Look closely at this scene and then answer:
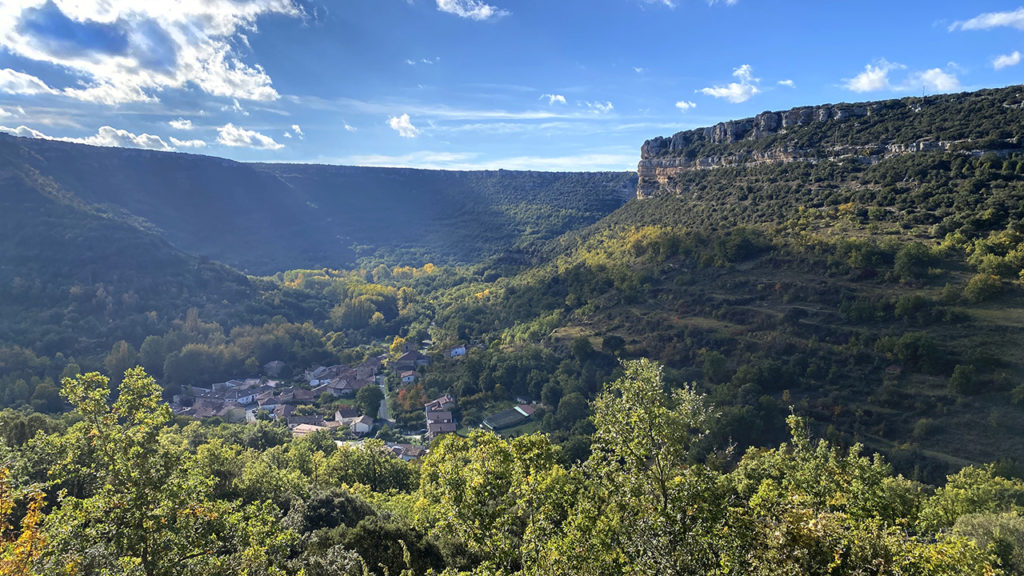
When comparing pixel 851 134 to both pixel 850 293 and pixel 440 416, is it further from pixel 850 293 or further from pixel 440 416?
pixel 440 416

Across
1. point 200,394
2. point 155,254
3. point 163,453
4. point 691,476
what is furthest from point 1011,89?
point 155,254

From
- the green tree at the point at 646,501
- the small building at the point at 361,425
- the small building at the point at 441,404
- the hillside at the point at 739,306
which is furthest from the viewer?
the small building at the point at 441,404

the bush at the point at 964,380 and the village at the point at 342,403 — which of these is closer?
the bush at the point at 964,380

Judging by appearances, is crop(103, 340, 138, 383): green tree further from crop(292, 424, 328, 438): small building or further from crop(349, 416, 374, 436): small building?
crop(349, 416, 374, 436): small building

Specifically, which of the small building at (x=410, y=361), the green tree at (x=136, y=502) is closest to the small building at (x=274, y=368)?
the small building at (x=410, y=361)

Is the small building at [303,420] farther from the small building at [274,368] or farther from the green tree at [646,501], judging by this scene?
the green tree at [646,501]
